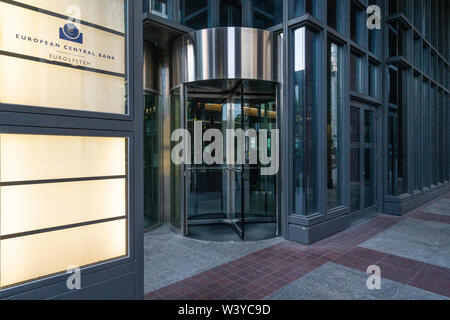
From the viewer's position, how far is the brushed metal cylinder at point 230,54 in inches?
191

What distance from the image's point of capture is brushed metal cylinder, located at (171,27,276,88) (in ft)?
15.9

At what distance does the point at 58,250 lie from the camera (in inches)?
89.0

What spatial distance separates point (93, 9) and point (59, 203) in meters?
1.64

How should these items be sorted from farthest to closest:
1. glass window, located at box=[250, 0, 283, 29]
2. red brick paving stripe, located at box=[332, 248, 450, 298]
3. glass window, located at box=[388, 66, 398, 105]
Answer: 1. glass window, located at box=[388, 66, 398, 105]
2. glass window, located at box=[250, 0, 283, 29]
3. red brick paving stripe, located at box=[332, 248, 450, 298]

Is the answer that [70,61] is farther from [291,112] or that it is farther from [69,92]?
[291,112]

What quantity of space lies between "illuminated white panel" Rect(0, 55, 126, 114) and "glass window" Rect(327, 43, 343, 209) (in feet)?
13.6

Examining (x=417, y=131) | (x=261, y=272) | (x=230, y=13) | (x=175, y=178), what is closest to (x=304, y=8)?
(x=230, y=13)

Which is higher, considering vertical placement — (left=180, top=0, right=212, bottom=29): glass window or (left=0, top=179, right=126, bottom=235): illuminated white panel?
(left=180, top=0, right=212, bottom=29): glass window

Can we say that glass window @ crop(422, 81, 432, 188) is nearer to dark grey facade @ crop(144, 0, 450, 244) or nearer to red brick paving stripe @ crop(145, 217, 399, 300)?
dark grey facade @ crop(144, 0, 450, 244)

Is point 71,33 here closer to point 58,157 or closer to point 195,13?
point 58,157

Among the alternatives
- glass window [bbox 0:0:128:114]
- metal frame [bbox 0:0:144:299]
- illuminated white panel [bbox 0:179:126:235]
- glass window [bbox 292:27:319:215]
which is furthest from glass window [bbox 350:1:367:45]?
illuminated white panel [bbox 0:179:126:235]

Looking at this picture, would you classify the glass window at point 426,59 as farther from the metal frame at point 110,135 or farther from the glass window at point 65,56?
the glass window at point 65,56

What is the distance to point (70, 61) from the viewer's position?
2291 mm

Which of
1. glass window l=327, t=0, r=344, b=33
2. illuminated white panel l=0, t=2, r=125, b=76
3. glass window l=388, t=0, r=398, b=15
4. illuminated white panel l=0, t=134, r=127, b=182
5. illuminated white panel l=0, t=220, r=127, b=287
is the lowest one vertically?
illuminated white panel l=0, t=220, r=127, b=287
